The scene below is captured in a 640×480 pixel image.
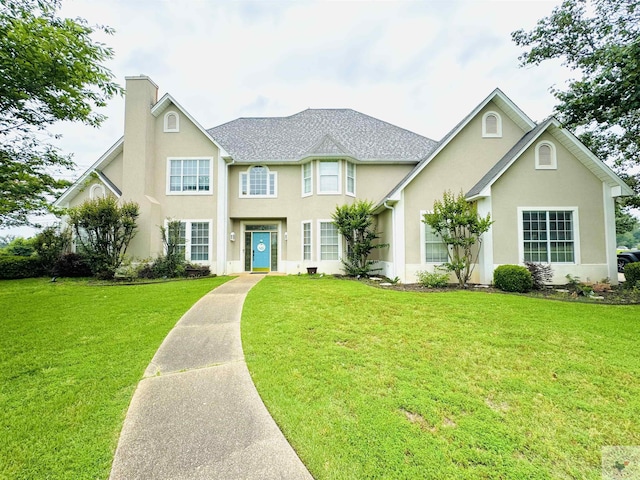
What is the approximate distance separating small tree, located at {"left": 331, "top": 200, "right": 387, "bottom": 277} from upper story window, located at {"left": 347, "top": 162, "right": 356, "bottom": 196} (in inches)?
59.9

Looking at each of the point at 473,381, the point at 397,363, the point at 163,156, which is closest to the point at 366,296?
the point at 397,363

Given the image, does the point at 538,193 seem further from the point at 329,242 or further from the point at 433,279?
the point at 329,242

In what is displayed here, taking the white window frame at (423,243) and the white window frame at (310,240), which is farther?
the white window frame at (310,240)

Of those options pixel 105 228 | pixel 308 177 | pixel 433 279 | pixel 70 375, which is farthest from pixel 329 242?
pixel 70 375

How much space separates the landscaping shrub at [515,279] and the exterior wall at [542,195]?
77 centimetres

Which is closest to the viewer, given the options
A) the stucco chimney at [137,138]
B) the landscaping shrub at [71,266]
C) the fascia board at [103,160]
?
the landscaping shrub at [71,266]

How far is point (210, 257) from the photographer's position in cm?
1412

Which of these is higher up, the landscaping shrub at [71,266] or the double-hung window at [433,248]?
the double-hung window at [433,248]

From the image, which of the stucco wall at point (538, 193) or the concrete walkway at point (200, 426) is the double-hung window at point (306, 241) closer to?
the stucco wall at point (538, 193)

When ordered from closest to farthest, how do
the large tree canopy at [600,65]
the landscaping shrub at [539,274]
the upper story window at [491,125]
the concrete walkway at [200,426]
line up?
the concrete walkway at [200,426]
the large tree canopy at [600,65]
the landscaping shrub at [539,274]
the upper story window at [491,125]

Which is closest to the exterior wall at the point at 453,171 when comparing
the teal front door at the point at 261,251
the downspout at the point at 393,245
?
the downspout at the point at 393,245

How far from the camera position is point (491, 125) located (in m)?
12.0

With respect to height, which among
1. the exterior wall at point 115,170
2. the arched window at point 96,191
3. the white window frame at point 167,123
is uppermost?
the white window frame at point 167,123

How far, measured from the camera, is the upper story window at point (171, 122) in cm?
1411
